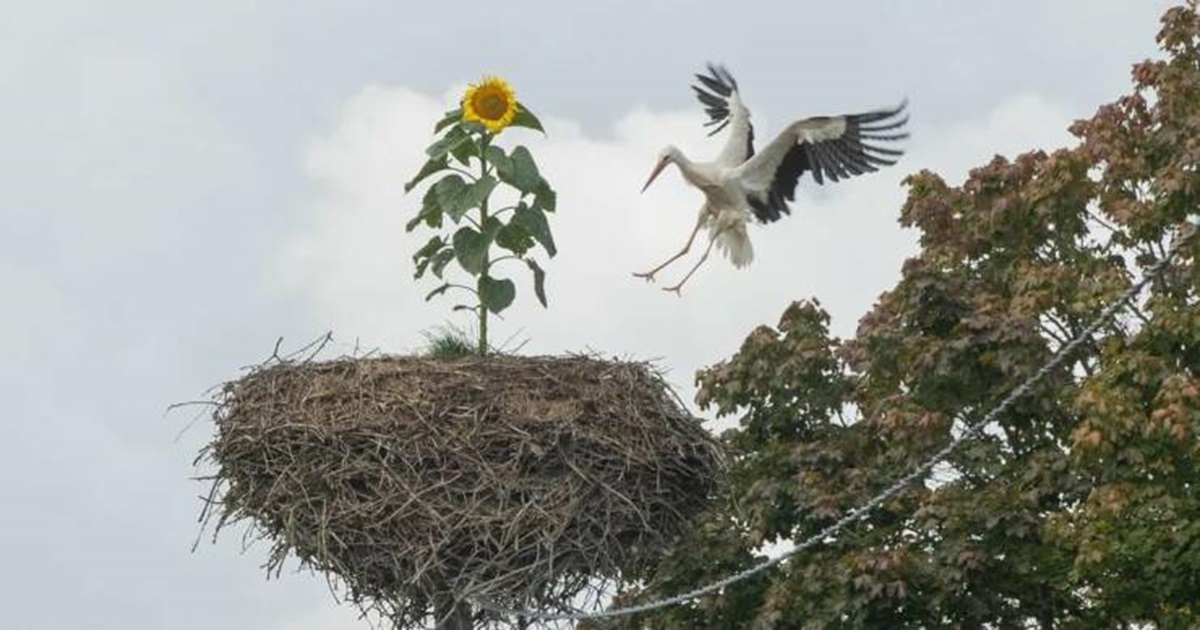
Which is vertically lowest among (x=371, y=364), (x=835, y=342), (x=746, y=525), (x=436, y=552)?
(x=436, y=552)

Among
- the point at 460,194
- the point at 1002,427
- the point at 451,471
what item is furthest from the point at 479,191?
the point at 1002,427

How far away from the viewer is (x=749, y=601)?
752 inches

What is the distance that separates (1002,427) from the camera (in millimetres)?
19219

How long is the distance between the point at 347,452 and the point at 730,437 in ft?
20.5

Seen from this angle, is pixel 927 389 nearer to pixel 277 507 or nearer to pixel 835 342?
pixel 835 342

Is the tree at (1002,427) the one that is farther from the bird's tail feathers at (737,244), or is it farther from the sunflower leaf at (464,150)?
the sunflower leaf at (464,150)

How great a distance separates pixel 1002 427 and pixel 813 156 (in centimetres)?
328

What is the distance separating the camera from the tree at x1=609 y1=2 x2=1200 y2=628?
1797 cm

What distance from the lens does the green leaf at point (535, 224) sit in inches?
568

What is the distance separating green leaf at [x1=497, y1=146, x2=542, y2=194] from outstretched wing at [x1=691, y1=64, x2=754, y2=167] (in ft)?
7.65

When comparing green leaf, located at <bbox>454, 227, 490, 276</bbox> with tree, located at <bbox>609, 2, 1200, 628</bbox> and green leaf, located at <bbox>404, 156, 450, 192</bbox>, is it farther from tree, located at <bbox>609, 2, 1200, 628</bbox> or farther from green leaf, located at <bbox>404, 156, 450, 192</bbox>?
tree, located at <bbox>609, 2, 1200, 628</bbox>

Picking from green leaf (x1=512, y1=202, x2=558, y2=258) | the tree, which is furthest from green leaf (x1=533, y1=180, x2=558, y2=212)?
the tree

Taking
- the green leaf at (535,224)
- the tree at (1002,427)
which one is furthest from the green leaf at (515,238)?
the tree at (1002,427)

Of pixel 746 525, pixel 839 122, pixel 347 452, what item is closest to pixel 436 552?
pixel 347 452
